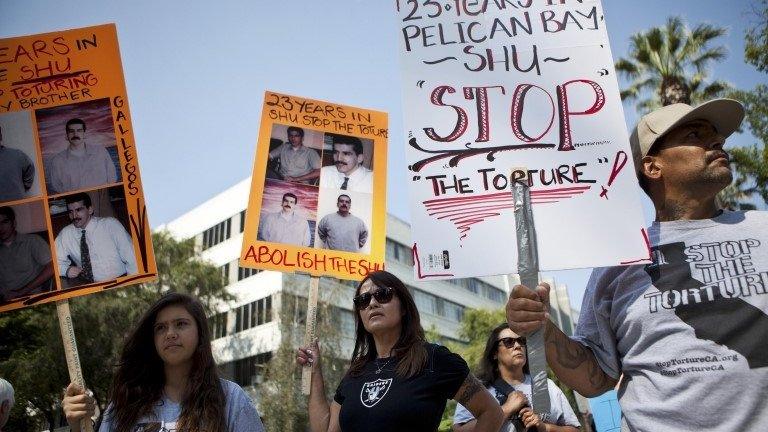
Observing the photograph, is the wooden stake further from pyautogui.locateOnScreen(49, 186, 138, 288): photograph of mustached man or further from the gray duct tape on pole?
the gray duct tape on pole

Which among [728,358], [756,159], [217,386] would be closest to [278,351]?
[756,159]

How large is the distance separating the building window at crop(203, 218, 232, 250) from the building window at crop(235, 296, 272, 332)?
197 inches

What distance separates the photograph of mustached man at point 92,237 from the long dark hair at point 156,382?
0.50 m

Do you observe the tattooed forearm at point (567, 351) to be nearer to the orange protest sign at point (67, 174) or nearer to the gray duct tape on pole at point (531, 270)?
the gray duct tape on pole at point (531, 270)

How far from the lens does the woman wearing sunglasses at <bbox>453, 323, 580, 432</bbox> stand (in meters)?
3.57

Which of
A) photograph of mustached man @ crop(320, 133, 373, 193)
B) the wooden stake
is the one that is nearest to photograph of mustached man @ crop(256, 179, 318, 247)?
photograph of mustached man @ crop(320, 133, 373, 193)

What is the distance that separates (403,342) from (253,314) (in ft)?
93.3

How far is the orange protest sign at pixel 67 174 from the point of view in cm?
340

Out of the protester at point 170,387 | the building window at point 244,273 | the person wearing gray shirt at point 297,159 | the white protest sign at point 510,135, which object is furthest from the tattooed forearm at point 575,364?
the building window at point 244,273

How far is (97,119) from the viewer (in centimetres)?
365

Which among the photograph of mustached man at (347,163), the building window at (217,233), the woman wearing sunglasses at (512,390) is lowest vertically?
the woman wearing sunglasses at (512,390)

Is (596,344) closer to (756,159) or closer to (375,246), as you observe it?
(375,246)

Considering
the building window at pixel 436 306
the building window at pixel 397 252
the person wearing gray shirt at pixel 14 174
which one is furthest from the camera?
the building window at pixel 436 306

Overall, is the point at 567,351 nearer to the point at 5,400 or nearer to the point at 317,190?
the point at 317,190
